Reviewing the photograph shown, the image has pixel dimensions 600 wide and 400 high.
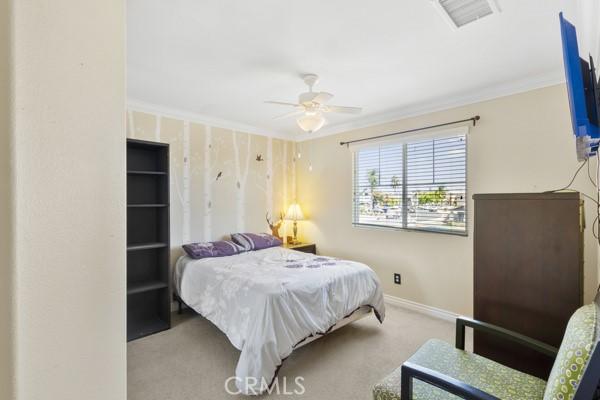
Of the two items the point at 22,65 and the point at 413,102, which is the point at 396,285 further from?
the point at 22,65

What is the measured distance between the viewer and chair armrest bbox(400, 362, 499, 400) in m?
1.10

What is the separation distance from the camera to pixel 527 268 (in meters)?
1.51

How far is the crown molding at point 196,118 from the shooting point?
3.21 metres

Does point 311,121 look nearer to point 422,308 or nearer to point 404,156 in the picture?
point 404,156

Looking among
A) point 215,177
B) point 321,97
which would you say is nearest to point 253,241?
point 215,177

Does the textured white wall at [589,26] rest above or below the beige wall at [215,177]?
above

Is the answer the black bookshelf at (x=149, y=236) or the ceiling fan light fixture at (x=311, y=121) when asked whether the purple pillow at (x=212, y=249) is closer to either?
the black bookshelf at (x=149, y=236)

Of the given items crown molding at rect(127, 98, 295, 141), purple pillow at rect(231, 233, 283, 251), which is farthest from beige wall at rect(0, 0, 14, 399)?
purple pillow at rect(231, 233, 283, 251)

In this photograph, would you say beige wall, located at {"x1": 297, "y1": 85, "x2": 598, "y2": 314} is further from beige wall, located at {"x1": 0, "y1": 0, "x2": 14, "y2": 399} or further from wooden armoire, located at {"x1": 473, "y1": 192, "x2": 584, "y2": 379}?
beige wall, located at {"x1": 0, "y1": 0, "x2": 14, "y2": 399}

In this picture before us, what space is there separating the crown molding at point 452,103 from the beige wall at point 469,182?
50mm

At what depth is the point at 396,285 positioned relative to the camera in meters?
3.56

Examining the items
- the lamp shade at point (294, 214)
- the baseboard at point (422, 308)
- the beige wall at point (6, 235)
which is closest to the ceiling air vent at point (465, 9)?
the beige wall at point (6, 235)

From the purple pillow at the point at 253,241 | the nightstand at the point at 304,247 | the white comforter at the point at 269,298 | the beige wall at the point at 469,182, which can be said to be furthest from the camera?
the nightstand at the point at 304,247

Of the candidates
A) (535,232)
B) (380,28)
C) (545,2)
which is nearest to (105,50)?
(380,28)
